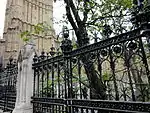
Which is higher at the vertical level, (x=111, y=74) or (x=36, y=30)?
(x=36, y=30)

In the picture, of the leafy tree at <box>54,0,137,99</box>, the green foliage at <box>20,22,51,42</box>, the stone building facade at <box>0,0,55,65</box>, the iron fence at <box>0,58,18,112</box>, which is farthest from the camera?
the stone building facade at <box>0,0,55,65</box>

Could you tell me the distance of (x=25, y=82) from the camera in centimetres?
472

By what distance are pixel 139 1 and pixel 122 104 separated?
4.11ft

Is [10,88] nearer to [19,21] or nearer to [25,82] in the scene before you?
[25,82]

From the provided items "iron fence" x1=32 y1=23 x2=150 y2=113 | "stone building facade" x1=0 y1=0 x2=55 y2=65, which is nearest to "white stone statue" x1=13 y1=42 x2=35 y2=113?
"iron fence" x1=32 y1=23 x2=150 y2=113

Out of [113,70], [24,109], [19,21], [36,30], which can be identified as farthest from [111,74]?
[19,21]

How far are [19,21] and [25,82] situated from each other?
1538 inches

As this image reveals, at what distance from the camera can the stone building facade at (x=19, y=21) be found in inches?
1533

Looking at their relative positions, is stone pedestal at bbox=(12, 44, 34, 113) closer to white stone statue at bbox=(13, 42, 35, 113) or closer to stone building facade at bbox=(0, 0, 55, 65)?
white stone statue at bbox=(13, 42, 35, 113)

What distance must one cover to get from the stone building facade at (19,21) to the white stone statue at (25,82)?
101ft

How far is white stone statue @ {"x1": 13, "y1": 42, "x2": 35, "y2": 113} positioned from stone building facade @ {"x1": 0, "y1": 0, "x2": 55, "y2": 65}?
101 feet

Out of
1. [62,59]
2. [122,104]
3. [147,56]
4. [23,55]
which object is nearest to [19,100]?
[23,55]

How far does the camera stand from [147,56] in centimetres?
210

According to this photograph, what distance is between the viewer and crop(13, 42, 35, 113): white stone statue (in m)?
4.52
